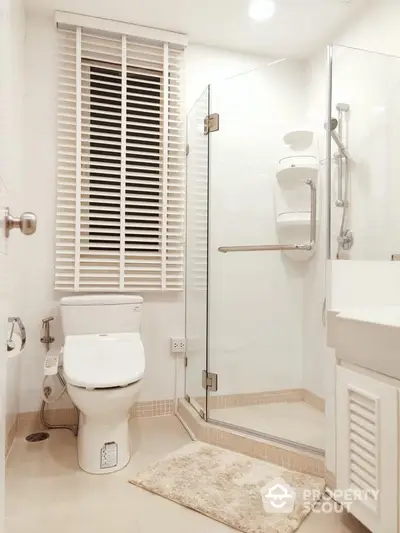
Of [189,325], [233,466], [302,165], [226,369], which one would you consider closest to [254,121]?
[302,165]

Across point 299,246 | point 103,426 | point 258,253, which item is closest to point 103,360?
point 103,426

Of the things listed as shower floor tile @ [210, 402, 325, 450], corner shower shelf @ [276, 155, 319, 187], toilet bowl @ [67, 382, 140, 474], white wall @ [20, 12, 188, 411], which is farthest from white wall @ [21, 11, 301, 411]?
corner shower shelf @ [276, 155, 319, 187]

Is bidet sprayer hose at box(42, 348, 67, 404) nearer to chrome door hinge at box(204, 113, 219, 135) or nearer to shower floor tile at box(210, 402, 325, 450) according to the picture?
shower floor tile at box(210, 402, 325, 450)

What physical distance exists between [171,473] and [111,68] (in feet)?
7.72

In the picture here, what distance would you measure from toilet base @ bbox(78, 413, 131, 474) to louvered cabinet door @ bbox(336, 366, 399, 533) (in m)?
1.00

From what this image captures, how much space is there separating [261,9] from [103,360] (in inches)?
85.6

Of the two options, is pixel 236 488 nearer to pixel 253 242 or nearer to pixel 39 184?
pixel 253 242

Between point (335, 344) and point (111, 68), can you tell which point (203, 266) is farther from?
point (111, 68)

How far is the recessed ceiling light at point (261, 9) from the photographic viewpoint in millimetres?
2234

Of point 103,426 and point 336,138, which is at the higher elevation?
point 336,138

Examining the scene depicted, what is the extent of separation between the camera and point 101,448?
72.5 inches

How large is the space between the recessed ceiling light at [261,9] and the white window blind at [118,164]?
53 centimetres

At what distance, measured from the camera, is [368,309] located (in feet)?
5.24

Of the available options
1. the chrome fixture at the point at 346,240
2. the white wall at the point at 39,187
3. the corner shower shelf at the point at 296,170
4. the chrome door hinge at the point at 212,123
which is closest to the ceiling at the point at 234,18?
the white wall at the point at 39,187
